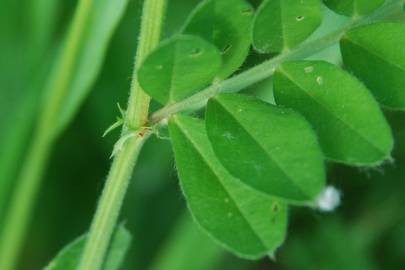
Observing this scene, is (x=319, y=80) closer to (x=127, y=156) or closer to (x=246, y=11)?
(x=246, y=11)

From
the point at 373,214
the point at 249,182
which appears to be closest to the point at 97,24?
the point at 249,182

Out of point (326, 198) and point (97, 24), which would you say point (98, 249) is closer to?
point (326, 198)

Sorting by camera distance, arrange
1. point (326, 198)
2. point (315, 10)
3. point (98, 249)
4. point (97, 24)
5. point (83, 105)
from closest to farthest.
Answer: point (315, 10), point (98, 249), point (326, 198), point (97, 24), point (83, 105)

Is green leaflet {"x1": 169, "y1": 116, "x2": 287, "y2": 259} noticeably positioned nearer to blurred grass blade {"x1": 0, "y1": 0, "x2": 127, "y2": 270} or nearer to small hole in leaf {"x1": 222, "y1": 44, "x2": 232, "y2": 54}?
small hole in leaf {"x1": 222, "y1": 44, "x2": 232, "y2": 54}

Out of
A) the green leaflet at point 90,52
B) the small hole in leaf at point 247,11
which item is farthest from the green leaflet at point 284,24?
the green leaflet at point 90,52

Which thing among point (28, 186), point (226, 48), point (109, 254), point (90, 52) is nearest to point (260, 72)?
point (226, 48)

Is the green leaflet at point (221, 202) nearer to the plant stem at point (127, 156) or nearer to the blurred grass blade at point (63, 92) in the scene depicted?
the plant stem at point (127, 156)
